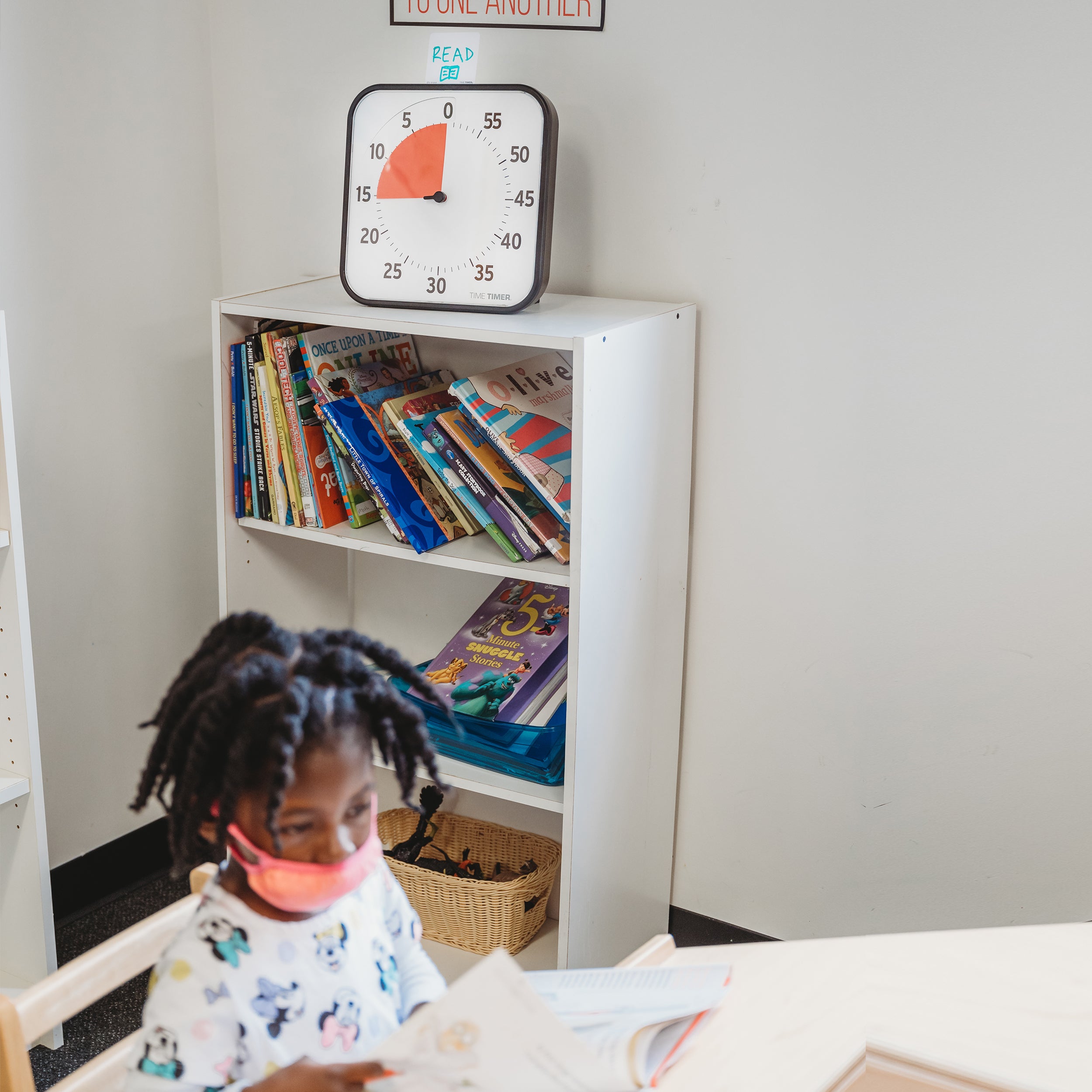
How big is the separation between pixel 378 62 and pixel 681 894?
158 centimetres

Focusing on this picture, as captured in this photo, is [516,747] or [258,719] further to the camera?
[516,747]

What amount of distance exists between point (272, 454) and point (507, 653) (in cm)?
50

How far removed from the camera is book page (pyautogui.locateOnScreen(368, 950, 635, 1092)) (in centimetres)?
60

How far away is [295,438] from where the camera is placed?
1707 millimetres

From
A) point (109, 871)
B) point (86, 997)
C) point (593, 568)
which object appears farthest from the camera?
point (109, 871)

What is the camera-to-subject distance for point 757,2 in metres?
1.55

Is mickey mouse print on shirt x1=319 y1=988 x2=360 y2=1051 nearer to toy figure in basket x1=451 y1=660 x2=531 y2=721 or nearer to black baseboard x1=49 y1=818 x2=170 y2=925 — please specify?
toy figure in basket x1=451 y1=660 x2=531 y2=721

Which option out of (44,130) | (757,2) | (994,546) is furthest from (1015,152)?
(44,130)

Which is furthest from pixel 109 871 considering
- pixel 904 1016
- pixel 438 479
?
pixel 904 1016

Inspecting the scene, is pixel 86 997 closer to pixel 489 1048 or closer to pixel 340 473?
pixel 489 1048

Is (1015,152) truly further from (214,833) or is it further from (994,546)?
(214,833)

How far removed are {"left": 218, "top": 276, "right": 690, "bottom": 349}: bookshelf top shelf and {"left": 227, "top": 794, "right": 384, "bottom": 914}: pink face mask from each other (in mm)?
895

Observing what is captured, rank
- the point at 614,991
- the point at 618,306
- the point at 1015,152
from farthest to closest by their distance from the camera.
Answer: the point at 618,306 → the point at 1015,152 → the point at 614,991

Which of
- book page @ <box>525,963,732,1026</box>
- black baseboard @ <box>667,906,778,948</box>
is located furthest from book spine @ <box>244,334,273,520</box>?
book page @ <box>525,963,732,1026</box>
